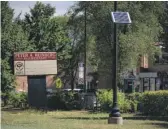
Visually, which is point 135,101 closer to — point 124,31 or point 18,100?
point 124,31

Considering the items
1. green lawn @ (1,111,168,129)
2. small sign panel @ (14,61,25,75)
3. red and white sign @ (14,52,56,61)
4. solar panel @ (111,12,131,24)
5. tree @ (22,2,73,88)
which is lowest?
green lawn @ (1,111,168,129)

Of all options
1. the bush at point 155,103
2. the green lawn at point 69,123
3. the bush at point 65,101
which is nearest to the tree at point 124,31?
the bush at point 65,101

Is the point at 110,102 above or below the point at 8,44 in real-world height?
below

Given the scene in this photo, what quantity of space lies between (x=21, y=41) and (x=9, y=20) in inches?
69.1

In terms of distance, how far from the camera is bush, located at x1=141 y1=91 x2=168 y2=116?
25406 millimetres

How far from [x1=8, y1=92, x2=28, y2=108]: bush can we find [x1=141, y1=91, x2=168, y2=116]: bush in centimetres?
1055

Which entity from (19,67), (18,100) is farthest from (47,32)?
(19,67)

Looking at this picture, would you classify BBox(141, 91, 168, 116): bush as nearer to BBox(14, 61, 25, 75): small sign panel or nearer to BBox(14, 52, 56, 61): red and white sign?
BBox(14, 52, 56, 61): red and white sign

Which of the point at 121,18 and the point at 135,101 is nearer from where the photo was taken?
the point at 121,18

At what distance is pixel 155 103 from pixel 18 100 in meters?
13.0

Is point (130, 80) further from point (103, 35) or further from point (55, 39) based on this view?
point (103, 35)

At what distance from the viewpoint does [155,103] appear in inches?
1033

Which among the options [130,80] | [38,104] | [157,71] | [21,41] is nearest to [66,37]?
[130,80]

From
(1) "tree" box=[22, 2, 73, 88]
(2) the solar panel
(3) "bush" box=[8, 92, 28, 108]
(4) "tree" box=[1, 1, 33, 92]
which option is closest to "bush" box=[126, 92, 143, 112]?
(4) "tree" box=[1, 1, 33, 92]
